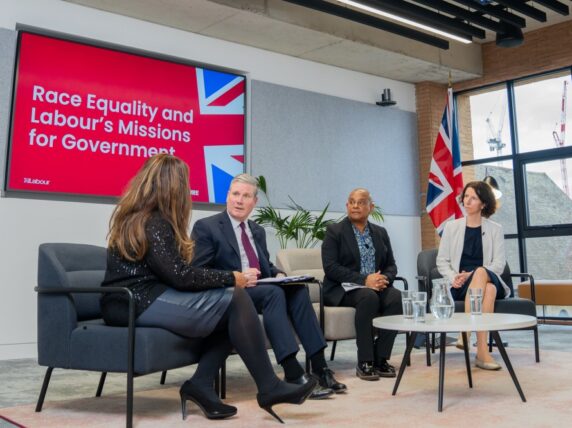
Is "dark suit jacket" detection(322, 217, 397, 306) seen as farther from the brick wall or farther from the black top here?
the brick wall

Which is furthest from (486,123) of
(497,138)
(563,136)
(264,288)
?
(264,288)

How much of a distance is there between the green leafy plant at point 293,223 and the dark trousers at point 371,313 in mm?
2230

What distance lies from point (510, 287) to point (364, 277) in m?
1.32

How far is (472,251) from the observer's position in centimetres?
406

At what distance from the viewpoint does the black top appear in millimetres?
4051

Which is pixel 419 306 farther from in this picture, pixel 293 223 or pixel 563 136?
pixel 563 136

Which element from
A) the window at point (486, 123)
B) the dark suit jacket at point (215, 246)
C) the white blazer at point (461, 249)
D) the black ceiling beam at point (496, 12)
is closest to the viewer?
the dark suit jacket at point (215, 246)

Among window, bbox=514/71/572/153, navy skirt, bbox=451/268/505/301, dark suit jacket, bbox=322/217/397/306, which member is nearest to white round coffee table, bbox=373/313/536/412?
dark suit jacket, bbox=322/217/397/306

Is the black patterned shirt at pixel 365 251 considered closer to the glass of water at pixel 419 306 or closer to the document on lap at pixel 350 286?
the document on lap at pixel 350 286

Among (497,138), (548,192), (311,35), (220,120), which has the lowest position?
(548,192)

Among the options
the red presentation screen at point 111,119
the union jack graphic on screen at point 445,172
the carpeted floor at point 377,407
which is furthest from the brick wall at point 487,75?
the carpeted floor at point 377,407

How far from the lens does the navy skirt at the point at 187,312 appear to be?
2.31 m

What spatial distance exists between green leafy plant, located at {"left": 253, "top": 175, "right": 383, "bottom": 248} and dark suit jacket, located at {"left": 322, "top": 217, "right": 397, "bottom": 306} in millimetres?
1939

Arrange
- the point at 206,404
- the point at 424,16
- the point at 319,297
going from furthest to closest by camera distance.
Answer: the point at 424,16 → the point at 319,297 → the point at 206,404
